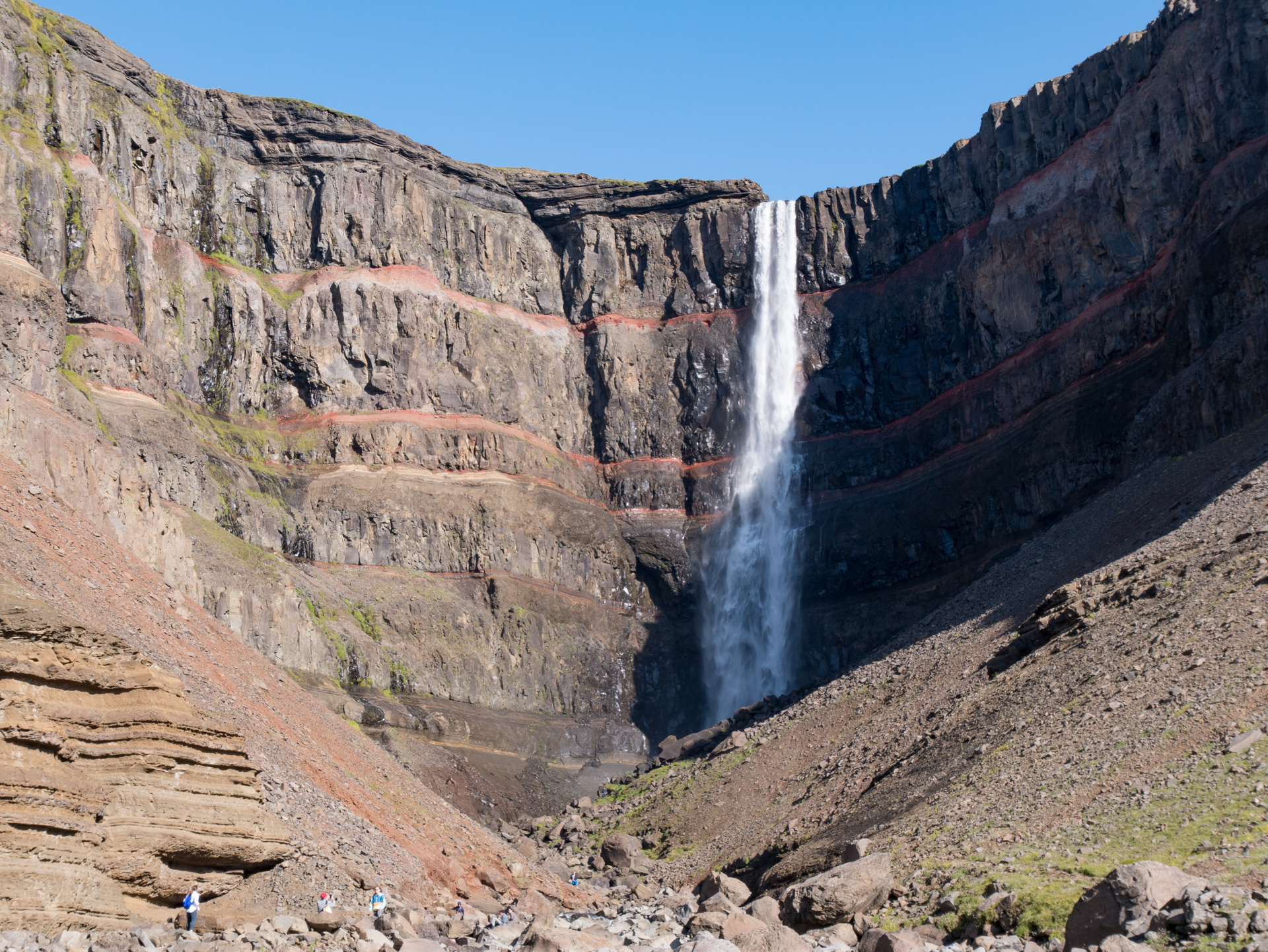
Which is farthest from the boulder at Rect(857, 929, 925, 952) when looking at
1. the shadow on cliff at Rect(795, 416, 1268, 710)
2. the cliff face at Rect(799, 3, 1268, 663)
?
the cliff face at Rect(799, 3, 1268, 663)

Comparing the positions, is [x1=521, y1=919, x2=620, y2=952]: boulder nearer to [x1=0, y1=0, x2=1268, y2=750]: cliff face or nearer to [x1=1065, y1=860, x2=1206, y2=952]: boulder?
[x1=1065, y1=860, x2=1206, y2=952]: boulder

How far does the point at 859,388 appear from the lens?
6825 centimetres

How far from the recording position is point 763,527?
217 ft

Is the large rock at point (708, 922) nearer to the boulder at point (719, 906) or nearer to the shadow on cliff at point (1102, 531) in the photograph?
the boulder at point (719, 906)

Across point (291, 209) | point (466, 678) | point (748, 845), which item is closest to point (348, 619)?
point (466, 678)

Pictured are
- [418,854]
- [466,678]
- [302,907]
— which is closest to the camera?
[302,907]

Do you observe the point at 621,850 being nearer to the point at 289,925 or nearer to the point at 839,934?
the point at 839,934

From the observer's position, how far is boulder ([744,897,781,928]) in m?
21.7

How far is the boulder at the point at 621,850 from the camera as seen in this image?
3553 centimetres

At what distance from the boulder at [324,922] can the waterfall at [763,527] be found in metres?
43.1

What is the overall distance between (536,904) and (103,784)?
12734mm

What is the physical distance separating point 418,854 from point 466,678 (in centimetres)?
2966

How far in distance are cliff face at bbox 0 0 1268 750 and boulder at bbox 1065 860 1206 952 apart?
95.2ft

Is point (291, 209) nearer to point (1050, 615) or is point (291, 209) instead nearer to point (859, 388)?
point (859, 388)
